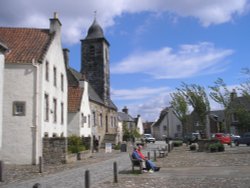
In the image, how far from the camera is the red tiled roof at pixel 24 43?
27.0m

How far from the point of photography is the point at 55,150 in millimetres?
26391

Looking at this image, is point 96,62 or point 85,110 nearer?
point 85,110

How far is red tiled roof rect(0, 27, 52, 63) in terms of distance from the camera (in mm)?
27016

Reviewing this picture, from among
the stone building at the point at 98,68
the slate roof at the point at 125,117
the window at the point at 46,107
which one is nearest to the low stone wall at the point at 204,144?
the window at the point at 46,107

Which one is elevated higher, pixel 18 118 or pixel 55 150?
pixel 18 118

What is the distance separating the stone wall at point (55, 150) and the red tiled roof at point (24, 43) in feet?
18.2

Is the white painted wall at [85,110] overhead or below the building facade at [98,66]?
below

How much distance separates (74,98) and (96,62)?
17149 millimetres

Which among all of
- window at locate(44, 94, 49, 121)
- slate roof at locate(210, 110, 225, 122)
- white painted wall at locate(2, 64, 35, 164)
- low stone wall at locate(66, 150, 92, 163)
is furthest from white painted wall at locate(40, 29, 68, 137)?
slate roof at locate(210, 110, 225, 122)

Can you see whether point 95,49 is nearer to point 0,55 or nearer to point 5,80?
point 5,80

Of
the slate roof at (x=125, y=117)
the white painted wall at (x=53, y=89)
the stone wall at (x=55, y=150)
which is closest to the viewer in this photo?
the stone wall at (x=55, y=150)

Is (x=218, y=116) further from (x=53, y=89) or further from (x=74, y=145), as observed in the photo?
(x=53, y=89)

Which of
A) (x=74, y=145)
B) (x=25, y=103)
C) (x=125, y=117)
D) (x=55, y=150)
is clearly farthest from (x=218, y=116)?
(x=25, y=103)

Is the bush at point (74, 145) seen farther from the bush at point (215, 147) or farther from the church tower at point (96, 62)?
the church tower at point (96, 62)
